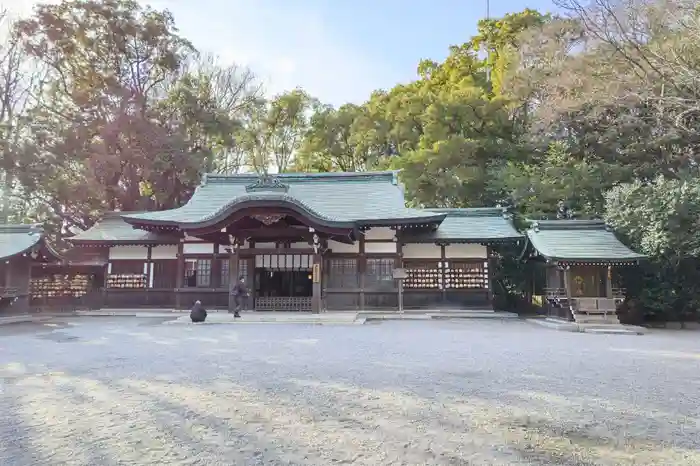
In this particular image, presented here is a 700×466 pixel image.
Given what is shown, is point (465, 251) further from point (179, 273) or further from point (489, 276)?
point (179, 273)

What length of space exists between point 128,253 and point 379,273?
9683 millimetres

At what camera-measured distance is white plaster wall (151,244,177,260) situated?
18.2 metres

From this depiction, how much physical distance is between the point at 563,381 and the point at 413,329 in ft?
20.8

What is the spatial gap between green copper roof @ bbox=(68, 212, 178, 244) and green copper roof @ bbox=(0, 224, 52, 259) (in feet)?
6.05

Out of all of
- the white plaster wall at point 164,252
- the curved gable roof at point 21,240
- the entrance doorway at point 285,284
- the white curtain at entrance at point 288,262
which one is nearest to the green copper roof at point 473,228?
the white curtain at entrance at point 288,262

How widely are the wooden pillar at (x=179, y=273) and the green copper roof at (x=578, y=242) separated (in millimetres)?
12375

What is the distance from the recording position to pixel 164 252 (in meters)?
18.3

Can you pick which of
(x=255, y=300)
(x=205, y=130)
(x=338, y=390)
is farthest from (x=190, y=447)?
(x=205, y=130)

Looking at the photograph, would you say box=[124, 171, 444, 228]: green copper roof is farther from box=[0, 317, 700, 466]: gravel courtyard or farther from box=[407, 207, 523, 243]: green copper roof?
box=[0, 317, 700, 466]: gravel courtyard

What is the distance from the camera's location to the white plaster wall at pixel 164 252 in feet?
59.8

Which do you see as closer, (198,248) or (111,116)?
(198,248)

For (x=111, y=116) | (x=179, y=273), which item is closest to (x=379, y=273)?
(x=179, y=273)

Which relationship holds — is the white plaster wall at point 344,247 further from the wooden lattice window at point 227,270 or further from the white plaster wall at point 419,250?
the wooden lattice window at point 227,270

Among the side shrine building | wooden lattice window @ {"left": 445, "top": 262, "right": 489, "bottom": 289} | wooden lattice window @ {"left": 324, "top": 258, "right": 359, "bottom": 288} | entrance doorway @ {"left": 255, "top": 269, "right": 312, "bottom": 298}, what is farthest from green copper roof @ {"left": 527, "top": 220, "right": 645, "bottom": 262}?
entrance doorway @ {"left": 255, "top": 269, "right": 312, "bottom": 298}
